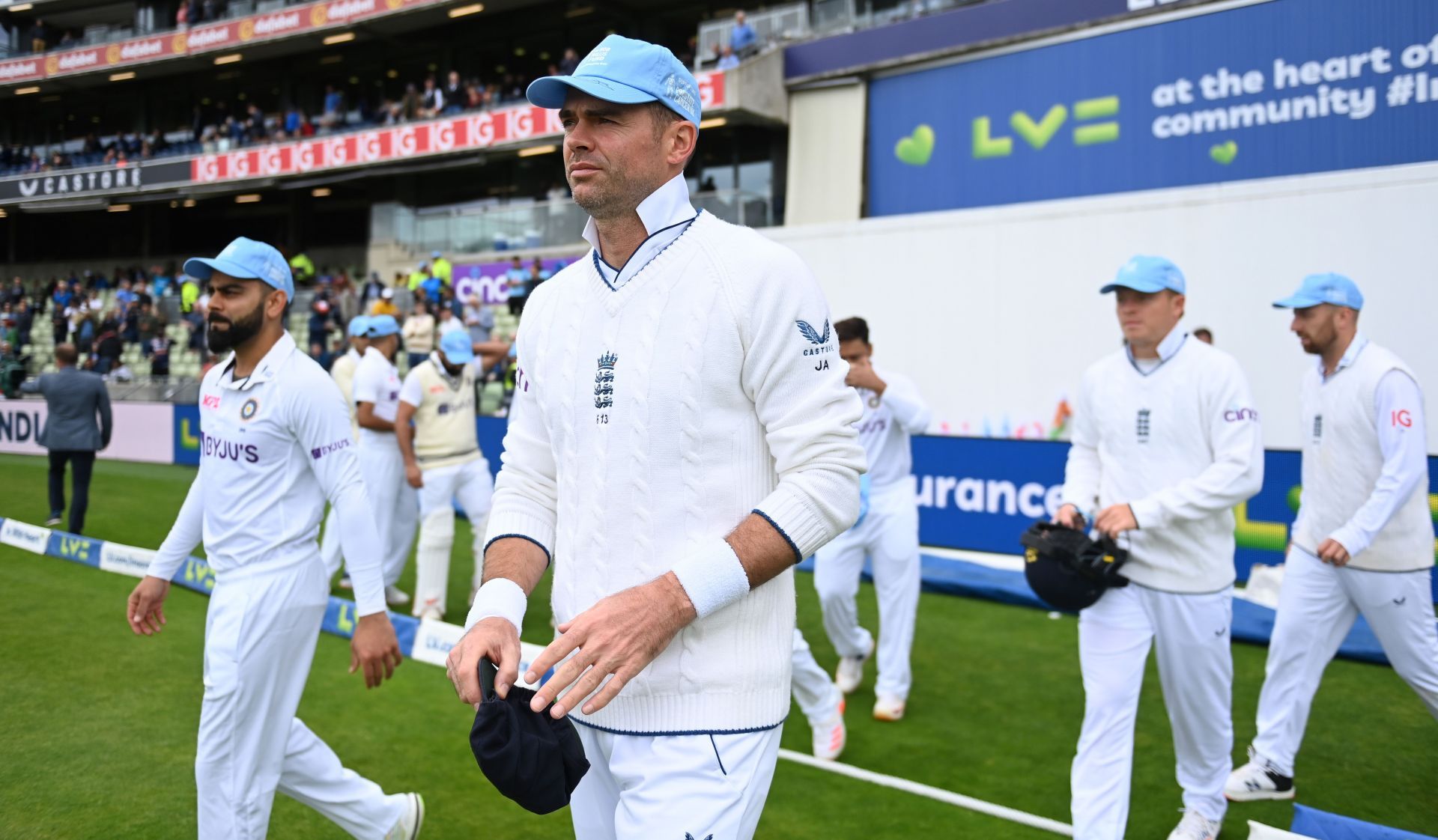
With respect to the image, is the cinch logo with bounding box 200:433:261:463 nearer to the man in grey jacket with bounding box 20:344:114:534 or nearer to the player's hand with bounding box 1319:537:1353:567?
the player's hand with bounding box 1319:537:1353:567

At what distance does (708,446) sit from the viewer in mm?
2242

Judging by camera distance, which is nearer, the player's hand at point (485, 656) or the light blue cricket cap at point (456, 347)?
the player's hand at point (485, 656)

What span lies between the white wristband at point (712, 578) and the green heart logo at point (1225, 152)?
1765 cm

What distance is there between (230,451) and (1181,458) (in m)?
3.76

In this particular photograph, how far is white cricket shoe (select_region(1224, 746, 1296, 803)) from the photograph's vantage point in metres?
5.47

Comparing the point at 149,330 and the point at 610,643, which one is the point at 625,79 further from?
the point at 149,330

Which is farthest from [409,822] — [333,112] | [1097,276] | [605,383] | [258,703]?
[333,112]

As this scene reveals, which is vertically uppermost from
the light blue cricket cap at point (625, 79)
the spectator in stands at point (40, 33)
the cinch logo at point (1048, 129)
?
the spectator in stands at point (40, 33)

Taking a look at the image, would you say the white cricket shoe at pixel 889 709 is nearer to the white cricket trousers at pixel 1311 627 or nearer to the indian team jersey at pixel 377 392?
the white cricket trousers at pixel 1311 627

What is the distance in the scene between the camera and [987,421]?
582 inches

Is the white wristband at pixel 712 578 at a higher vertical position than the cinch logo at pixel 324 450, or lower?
lower

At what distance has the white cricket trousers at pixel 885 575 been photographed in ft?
22.4

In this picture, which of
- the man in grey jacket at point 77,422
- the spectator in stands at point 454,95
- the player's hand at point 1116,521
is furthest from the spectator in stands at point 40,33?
the player's hand at point 1116,521

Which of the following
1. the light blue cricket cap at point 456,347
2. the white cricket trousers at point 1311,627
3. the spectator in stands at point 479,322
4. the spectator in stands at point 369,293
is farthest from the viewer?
the spectator in stands at point 369,293
